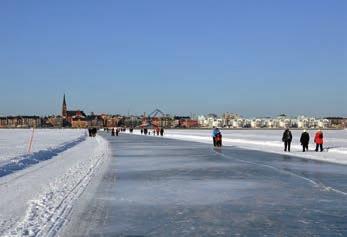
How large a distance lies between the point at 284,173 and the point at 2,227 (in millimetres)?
11048

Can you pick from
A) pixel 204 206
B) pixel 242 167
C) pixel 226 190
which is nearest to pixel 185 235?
pixel 204 206

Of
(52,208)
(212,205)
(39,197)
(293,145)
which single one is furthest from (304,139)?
(52,208)

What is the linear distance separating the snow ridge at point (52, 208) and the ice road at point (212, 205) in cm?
21

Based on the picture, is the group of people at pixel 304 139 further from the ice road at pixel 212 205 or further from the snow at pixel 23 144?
the snow at pixel 23 144

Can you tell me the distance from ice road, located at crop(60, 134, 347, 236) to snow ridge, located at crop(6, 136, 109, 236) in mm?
207

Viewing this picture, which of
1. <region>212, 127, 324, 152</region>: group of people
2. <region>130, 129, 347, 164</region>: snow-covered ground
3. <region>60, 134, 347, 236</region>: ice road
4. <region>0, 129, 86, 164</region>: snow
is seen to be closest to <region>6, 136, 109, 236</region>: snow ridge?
<region>60, 134, 347, 236</region>: ice road

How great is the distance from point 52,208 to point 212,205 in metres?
3.06

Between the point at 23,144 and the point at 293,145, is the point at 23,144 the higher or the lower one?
the lower one

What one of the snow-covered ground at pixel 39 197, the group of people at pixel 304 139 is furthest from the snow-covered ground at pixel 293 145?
the snow-covered ground at pixel 39 197

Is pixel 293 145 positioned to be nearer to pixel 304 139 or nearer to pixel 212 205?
pixel 304 139

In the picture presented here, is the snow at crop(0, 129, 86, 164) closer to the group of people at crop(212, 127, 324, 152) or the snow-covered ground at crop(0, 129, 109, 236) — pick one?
the snow-covered ground at crop(0, 129, 109, 236)

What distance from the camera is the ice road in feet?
25.1

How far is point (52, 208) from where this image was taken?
31.0ft

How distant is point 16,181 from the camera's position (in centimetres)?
1420
